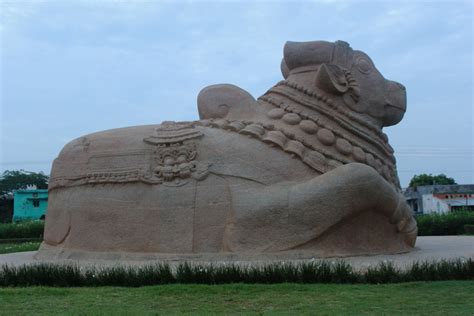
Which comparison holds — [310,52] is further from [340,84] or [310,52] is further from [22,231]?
[22,231]

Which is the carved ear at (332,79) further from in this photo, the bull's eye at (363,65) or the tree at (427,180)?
the tree at (427,180)

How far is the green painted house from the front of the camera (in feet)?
105

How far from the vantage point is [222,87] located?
9.01 m

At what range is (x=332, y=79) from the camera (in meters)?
8.62

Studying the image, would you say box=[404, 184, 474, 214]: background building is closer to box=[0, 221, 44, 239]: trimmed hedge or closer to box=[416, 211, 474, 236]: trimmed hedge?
box=[416, 211, 474, 236]: trimmed hedge

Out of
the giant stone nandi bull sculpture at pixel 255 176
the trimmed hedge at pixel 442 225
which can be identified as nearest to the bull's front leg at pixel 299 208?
the giant stone nandi bull sculpture at pixel 255 176

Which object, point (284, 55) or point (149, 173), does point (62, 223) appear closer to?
point (149, 173)

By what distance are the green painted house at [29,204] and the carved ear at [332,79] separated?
26.5 meters

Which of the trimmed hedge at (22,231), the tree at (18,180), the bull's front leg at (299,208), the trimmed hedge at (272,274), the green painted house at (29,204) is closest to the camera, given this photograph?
the trimmed hedge at (272,274)

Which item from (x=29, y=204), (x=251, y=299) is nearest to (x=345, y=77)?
(x=251, y=299)

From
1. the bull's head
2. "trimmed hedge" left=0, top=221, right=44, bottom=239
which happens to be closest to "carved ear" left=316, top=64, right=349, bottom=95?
the bull's head

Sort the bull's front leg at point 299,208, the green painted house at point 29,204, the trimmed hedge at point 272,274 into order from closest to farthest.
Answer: the trimmed hedge at point 272,274 < the bull's front leg at point 299,208 < the green painted house at point 29,204

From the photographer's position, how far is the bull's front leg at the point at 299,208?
761cm

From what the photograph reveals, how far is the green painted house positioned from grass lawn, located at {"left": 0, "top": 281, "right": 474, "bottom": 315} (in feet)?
90.5
